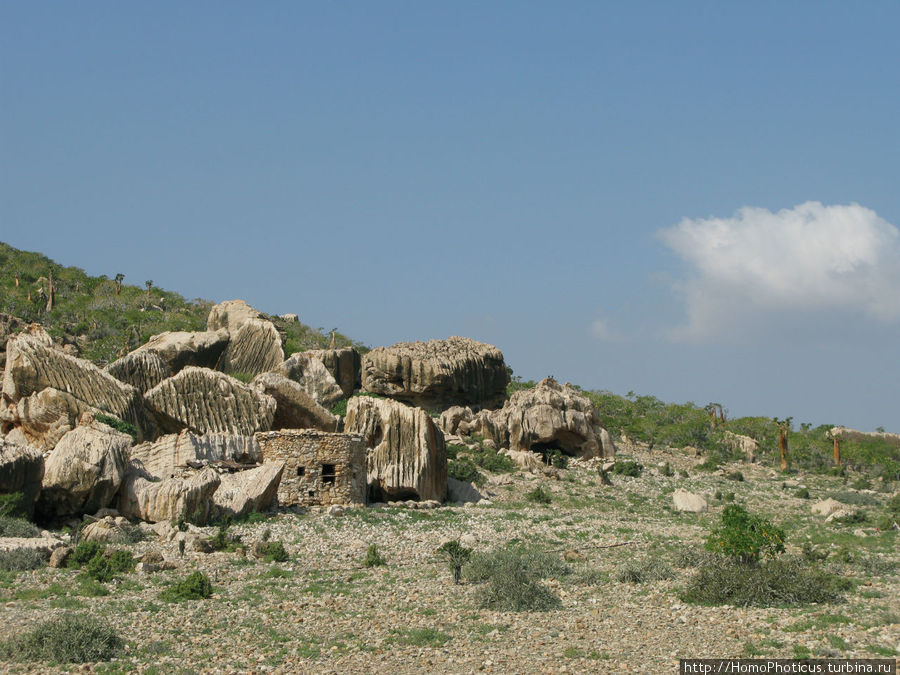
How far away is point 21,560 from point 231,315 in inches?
1388

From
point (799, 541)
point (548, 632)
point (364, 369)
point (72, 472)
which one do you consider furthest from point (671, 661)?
point (364, 369)

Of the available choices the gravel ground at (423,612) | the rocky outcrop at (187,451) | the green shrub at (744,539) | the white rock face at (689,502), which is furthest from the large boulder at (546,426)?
the green shrub at (744,539)

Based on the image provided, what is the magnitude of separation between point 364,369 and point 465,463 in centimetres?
1293

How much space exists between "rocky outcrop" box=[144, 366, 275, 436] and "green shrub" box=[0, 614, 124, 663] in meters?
17.2

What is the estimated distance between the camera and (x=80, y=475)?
24.3 m

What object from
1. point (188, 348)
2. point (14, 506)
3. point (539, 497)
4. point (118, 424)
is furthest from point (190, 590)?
point (188, 348)

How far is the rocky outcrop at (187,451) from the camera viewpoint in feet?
93.9

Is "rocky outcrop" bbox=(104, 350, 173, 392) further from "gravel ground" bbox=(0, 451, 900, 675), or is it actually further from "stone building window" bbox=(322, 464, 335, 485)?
"gravel ground" bbox=(0, 451, 900, 675)

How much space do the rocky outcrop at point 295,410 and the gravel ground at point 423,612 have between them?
757cm

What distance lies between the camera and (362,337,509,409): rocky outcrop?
1881 inches

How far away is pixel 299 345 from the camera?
57219 mm

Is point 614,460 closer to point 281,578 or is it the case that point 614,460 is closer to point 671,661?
point 281,578

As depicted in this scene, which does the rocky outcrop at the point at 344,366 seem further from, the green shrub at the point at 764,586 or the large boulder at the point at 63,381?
the green shrub at the point at 764,586

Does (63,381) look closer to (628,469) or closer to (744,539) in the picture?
(744,539)
